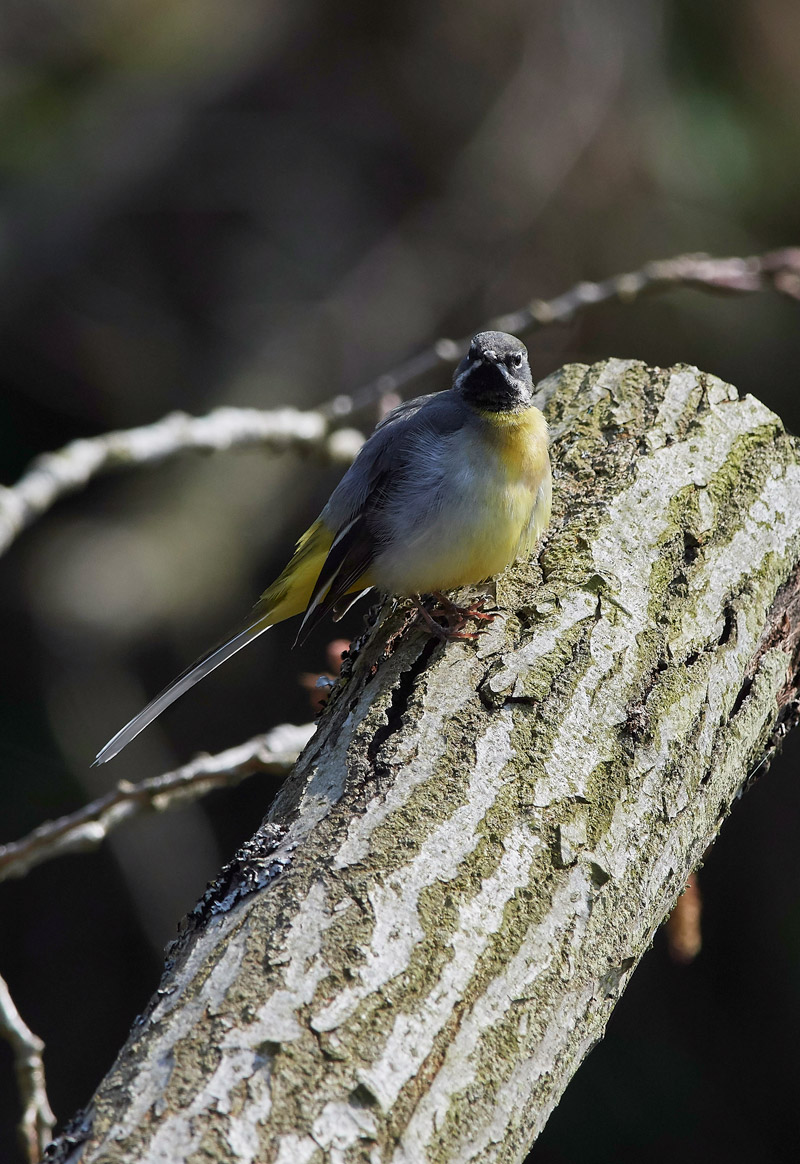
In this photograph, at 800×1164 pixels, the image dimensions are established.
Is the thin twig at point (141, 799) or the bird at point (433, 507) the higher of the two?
the bird at point (433, 507)

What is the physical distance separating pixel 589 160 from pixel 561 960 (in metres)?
7.57

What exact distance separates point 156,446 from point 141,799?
1.26 meters

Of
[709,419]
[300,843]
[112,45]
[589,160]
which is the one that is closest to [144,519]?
[112,45]

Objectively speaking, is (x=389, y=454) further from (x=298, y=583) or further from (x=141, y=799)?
(x=141, y=799)

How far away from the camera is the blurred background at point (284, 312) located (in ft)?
24.1

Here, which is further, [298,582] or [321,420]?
[321,420]

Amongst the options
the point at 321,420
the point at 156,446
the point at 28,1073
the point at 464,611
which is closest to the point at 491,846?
the point at 464,611

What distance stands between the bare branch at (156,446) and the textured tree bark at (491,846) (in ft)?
3.69

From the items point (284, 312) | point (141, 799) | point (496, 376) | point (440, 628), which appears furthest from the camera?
point (284, 312)

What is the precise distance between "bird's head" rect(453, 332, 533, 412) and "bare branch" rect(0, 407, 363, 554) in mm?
776

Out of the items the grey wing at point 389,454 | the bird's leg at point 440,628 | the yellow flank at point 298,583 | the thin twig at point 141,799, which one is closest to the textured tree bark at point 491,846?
the bird's leg at point 440,628

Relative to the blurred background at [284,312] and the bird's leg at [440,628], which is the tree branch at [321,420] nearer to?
the bird's leg at [440,628]

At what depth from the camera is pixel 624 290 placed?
4441 mm

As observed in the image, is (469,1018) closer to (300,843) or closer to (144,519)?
(300,843)
